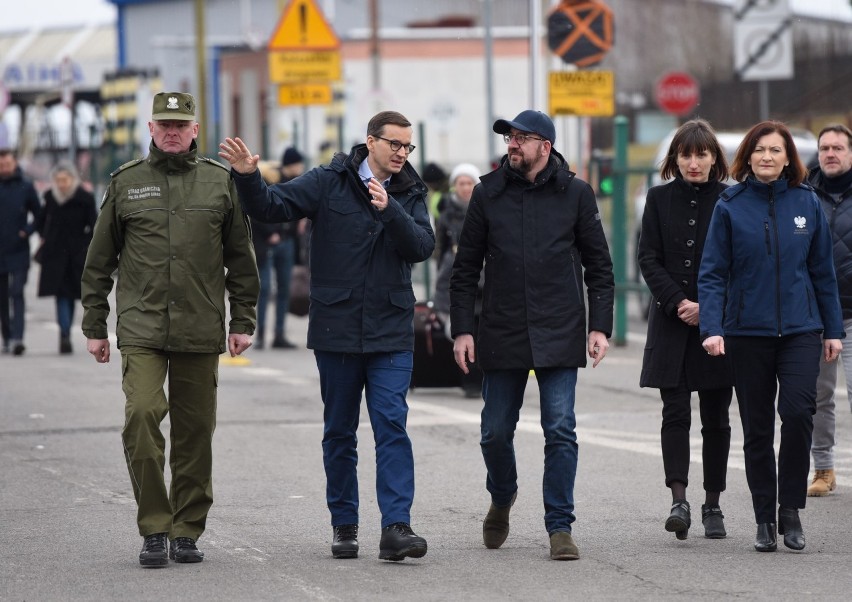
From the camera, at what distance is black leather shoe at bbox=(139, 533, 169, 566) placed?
7469 mm

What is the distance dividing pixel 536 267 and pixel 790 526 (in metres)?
1.54

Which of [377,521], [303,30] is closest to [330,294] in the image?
[377,521]

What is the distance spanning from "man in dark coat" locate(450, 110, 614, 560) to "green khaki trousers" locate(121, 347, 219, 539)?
1.11 metres

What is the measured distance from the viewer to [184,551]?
299 inches

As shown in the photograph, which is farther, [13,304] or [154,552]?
[13,304]

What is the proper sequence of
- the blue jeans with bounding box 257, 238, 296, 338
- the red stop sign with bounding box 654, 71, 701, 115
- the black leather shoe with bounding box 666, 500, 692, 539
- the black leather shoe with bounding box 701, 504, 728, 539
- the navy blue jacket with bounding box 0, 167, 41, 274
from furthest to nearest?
the red stop sign with bounding box 654, 71, 701, 115
the blue jeans with bounding box 257, 238, 296, 338
the navy blue jacket with bounding box 0, 167, 41, 274
the black leather shoe with bounding box 701, 504, 728, 539
the black leather shoe with bounding box 666, 500, 692, 539

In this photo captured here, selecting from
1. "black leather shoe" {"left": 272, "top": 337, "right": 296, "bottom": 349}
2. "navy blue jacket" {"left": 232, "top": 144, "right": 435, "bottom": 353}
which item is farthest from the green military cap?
"black leather shoe" {"left": 272, "top": 337, "right": 296, "bottom": 349}

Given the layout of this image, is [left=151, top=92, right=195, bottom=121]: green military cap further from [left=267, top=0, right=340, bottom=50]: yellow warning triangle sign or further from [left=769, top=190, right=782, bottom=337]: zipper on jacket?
[left=267, top=0, right=340, bottom=50]: yellow warning triangle sign

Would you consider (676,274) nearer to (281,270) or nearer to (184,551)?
(184,551)

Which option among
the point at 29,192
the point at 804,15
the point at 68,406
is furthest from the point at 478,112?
the point at 68,406

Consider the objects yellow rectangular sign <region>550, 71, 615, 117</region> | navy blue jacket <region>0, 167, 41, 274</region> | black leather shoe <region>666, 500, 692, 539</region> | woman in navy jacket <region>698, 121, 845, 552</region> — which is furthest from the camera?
navy blue jacket <region>0, 167, 41, 274</region>

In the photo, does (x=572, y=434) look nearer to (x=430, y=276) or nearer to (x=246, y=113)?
(x=430, y=276)

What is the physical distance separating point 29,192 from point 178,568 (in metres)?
11.0

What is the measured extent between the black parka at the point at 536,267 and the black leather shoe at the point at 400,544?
80 centimetres
